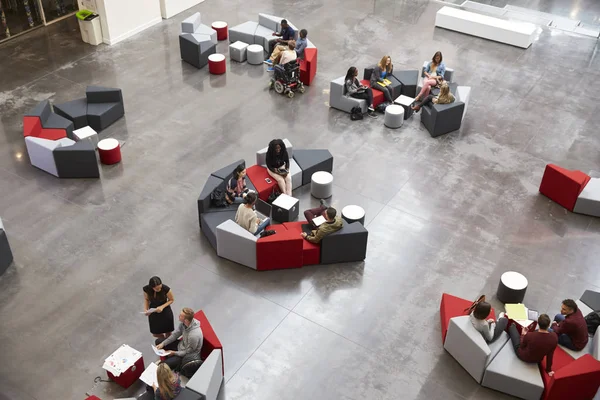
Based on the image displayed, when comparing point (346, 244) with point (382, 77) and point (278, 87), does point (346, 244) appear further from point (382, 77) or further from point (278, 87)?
point (278, 87)

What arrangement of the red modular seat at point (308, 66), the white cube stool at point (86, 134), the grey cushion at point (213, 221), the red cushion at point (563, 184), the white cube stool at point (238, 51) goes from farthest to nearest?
the white cube stool at point (238, 51)
the red modular seat at point (308, 66)
the white cube stool at point (86, 134)
the red cushion at point (563, 184)
the grey cushion at point (213, 221)

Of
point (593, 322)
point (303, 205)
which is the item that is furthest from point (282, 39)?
point (593, 322)

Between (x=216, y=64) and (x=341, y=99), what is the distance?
329 centimetres

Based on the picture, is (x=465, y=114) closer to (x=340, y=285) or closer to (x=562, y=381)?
(x=340, y=285)

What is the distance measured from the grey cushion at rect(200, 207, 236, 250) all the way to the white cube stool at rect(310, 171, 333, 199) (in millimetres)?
1632

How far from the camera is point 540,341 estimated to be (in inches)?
312

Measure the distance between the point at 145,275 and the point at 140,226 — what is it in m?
1.23

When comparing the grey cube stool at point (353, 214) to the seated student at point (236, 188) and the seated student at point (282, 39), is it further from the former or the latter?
the seated student at point (282, 39)

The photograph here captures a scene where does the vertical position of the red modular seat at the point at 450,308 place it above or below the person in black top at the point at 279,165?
below

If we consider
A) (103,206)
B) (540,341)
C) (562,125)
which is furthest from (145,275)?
(562,125)

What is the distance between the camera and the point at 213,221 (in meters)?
10.5

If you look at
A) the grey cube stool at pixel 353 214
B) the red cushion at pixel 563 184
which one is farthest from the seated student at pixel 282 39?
the red cushion at pixel 563 184

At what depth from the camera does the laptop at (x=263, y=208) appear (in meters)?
10.7

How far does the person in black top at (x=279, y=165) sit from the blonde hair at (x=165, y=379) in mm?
4639
